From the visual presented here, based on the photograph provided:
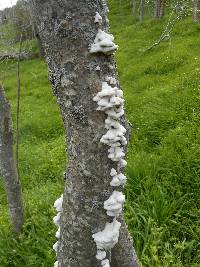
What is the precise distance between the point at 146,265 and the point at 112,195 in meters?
1.87

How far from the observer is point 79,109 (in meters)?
2.17

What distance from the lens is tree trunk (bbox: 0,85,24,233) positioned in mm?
4426

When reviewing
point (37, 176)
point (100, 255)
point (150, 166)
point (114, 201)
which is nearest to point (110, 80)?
point (114, 201)

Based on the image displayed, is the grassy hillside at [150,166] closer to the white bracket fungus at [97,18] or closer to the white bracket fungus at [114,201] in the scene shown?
the white bracket fungus at [114,201]

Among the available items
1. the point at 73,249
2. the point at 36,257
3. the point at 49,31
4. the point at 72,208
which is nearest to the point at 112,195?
the point at 72,208

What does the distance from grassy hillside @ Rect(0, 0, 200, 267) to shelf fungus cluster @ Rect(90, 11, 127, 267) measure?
1407 mm

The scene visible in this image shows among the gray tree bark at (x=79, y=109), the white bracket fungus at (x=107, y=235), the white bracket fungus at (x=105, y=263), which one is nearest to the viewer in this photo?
the gray tree bark at (x=79, y=109)

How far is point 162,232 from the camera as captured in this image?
4145 mm

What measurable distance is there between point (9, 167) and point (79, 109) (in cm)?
283

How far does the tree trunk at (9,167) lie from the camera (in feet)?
14.5

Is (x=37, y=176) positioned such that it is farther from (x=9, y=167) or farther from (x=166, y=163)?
(x=166, y=163)

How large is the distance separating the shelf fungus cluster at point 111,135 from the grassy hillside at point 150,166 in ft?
4.62

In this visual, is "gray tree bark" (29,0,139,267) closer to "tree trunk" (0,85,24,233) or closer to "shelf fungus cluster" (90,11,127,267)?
"shelf fungus cluster" (90,11,127,267)

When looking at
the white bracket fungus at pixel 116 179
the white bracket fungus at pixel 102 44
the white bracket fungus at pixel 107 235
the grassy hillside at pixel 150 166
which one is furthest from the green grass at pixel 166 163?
the white bracket fungus at pixel 102 44
